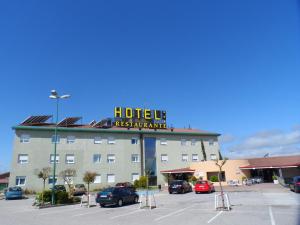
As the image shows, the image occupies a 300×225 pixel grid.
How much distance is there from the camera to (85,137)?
4728 centimetres

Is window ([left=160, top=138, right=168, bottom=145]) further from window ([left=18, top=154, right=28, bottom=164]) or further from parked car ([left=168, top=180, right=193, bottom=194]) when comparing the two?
window ([left=18, top=154, right=28, bottom=164])

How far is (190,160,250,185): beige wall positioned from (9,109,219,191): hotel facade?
480 cm

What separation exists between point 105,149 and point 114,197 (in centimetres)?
2713

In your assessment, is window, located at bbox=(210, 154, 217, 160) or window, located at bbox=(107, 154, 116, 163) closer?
window, located at bbox=(107, 154, 116, 163)

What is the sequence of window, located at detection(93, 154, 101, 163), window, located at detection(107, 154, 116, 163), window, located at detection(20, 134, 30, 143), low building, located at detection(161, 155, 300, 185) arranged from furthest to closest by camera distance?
1. window, located at detection(107, 154, 116, 163)
2. low building, located at detection(161, 155, 300, 185)
3. window, located at detection(93, 154, 101, 163)
4. window, located at detection(20, 134, 30, 143)

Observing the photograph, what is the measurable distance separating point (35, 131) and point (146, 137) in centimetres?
1828

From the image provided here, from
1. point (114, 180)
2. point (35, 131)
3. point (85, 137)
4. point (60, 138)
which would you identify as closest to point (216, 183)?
point (114, 180)

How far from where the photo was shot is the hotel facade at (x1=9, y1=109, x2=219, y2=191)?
42.6m

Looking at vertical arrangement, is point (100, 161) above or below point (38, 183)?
above

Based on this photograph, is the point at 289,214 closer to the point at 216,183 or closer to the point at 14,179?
the point at 216,183

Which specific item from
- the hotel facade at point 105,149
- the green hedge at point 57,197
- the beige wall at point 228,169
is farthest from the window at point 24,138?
the beige wall at point 228,169

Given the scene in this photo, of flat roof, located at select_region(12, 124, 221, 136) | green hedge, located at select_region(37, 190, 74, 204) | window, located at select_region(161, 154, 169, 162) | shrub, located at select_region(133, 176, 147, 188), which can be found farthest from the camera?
window, located at select_region(161, 154, 169, 162)

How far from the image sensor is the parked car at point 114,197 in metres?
21.4

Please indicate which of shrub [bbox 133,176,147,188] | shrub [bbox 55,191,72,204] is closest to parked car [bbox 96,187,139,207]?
shrub [bbox 55,191,72,204]
